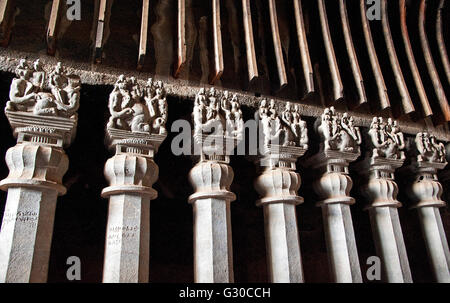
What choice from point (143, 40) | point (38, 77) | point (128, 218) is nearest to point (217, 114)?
point (143, 40)

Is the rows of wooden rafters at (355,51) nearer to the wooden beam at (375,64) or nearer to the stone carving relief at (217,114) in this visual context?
the wooden beam at (375,64)

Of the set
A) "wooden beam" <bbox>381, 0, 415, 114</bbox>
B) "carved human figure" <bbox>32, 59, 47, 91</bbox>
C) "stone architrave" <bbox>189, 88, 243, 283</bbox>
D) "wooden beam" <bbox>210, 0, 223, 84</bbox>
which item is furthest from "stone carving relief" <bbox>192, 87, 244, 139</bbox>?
"wooden beam" <bbox>381, 0, 415, 114</bbox>

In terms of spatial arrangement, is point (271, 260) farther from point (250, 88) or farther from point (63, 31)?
point (63, 31)

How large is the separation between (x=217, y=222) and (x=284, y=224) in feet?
1.85

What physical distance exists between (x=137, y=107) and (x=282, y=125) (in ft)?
4.08

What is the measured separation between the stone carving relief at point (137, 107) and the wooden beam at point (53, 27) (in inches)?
22.3

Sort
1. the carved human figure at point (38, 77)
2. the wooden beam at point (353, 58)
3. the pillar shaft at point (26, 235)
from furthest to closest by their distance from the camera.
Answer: the wooden beam at point (353, 58), the carved human figure at point (38, 77), the pillar shaft at point (26, 235)

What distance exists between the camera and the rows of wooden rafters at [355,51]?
3619 mm

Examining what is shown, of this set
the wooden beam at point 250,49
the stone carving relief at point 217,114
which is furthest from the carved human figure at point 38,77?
the wooden beam at point 250,49

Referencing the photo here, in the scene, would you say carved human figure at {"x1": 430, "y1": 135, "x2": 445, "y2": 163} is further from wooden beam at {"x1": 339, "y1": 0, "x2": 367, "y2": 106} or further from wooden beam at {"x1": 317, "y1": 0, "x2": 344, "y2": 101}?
wooden beam at {"x1": 317, "y1": 0, "x2": 344, "y2": 101}

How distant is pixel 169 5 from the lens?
12.8 ft

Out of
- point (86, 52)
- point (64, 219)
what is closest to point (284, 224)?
point (64, 219)

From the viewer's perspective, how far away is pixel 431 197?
383 centimetres
